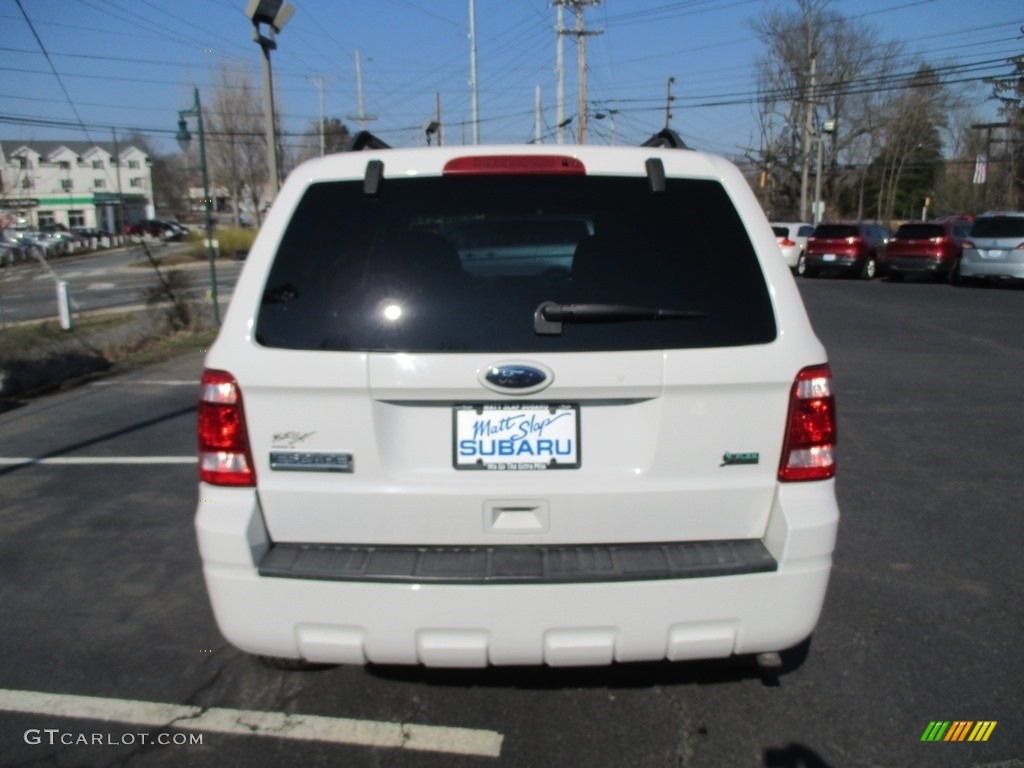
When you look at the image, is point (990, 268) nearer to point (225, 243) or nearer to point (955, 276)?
point (955, 276)

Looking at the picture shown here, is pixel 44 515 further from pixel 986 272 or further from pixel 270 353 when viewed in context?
pixel 986 272

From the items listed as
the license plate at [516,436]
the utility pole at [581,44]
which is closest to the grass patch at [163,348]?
the license plate at [516,436]

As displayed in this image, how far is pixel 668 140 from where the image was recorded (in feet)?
11.8

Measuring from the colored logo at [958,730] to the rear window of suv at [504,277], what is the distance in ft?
5.00

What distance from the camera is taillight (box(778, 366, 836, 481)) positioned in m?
2.70

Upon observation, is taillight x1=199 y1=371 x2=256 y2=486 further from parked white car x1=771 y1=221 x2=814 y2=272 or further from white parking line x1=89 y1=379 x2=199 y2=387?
parked white car x1=771 y1=221 x2=814 y2=272

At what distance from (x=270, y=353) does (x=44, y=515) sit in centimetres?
354

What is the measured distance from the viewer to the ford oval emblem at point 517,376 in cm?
256

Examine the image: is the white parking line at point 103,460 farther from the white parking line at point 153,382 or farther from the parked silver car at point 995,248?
the parked silver car at point 995,248

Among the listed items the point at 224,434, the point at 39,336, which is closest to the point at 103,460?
the point at 224,434

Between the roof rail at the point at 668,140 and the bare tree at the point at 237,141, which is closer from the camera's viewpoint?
the roof rail at the point at 668,140

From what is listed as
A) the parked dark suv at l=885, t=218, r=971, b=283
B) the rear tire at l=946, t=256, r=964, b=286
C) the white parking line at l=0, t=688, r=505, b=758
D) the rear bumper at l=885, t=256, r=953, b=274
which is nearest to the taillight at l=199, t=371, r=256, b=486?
the white parking line at l=0, t=688, r=505, b=758

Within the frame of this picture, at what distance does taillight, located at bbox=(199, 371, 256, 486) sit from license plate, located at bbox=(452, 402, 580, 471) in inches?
26.2

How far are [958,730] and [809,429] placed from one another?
4.09 feet
